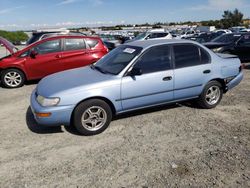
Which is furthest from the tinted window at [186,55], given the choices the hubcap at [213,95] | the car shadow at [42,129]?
the car shadow at [42,129]

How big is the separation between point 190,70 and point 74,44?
187 inches

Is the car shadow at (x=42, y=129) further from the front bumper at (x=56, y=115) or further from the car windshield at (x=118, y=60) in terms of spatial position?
the car windshield at (x=118, y=60)

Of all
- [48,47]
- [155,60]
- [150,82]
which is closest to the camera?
[150,82]

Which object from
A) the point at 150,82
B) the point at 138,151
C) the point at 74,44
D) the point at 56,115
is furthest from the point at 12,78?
the point at 138,151

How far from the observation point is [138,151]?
3.94m

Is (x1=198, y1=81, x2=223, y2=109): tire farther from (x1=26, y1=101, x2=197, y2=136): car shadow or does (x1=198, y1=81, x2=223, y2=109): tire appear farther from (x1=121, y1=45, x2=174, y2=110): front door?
(x1=121, y1=45, x2=174, y2=110): front door

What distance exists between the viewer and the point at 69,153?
3.96 metres

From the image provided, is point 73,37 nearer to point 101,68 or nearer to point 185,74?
point 101,68

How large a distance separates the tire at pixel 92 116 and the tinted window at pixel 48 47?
471 cm

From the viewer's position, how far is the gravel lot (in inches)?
129

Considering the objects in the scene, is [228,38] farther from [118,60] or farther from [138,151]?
[138,151]

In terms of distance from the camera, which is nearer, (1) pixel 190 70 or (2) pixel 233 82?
(1) pixel 190 70

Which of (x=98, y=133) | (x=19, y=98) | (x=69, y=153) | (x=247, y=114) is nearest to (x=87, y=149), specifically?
(x=69, y=153)

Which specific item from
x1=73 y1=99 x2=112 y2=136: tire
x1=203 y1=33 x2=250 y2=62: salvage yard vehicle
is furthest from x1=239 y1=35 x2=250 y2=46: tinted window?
x1=73 y1=99 x2=112 y2=136: tire
